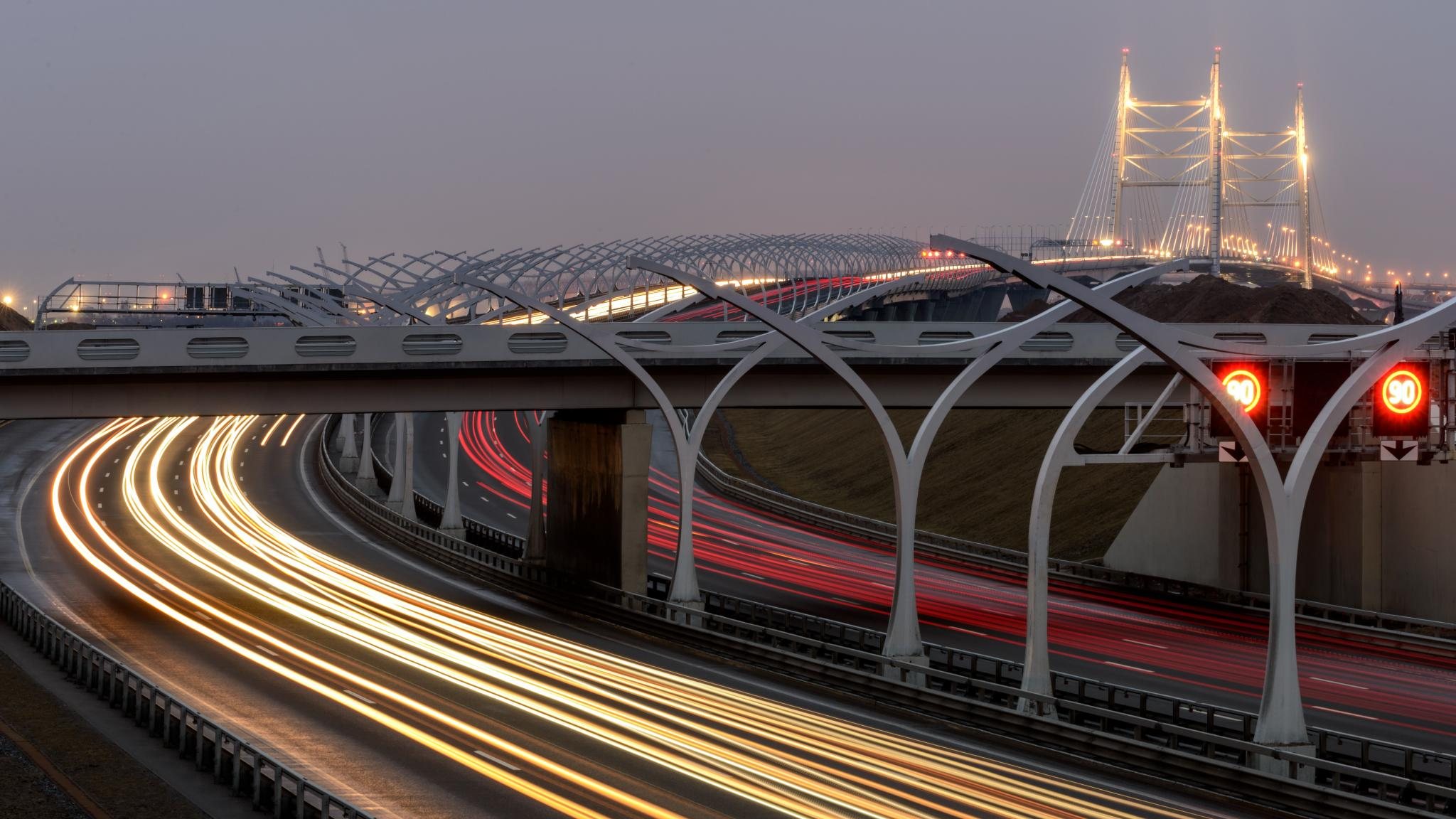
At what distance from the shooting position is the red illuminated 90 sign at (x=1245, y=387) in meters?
30.3

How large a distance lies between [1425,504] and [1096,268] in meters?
120

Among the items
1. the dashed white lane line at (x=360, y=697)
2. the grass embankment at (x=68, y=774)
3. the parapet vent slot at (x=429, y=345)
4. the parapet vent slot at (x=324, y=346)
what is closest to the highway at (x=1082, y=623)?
the parapet vent slot at (x=429, y=345)

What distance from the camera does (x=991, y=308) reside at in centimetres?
18475

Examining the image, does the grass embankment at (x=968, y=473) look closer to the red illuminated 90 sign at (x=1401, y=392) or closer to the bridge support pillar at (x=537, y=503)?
the bridge support pillar at (x=537, y=503)

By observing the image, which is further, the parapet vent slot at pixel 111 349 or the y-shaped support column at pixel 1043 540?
the parapet vent slot at pixel 111 349

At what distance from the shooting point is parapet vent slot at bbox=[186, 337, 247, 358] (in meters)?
48.1

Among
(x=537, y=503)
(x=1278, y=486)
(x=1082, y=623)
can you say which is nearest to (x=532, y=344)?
(x=537, y=503)

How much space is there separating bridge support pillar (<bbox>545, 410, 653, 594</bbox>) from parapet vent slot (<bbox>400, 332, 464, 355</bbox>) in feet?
18.6

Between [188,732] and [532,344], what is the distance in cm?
2423

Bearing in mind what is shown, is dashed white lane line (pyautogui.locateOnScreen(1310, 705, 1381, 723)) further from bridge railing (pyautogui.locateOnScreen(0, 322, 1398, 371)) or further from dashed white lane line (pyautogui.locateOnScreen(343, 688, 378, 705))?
dashed white lane line (pyautogui.locateOnScreen(343, 688, 378, 705))

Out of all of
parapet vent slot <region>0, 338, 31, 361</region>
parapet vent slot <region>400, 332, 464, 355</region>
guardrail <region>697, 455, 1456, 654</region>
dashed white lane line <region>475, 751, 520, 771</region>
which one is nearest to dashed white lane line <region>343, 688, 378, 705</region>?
dashed white lane line <region>475, 751, 520, 771</region>

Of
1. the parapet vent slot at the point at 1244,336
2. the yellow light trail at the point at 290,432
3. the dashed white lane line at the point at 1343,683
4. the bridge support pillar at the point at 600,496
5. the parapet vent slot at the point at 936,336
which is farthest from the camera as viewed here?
the yellow light trail at the point at 290,432

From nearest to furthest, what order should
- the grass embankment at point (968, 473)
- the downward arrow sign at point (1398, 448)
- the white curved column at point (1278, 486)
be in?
1. the white curved column at point (1278, 486)
2. the downward arrow sign at point (1398, 448)
3. the grass embankment at point (968, 473)

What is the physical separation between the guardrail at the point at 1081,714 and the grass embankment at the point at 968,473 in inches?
1045
